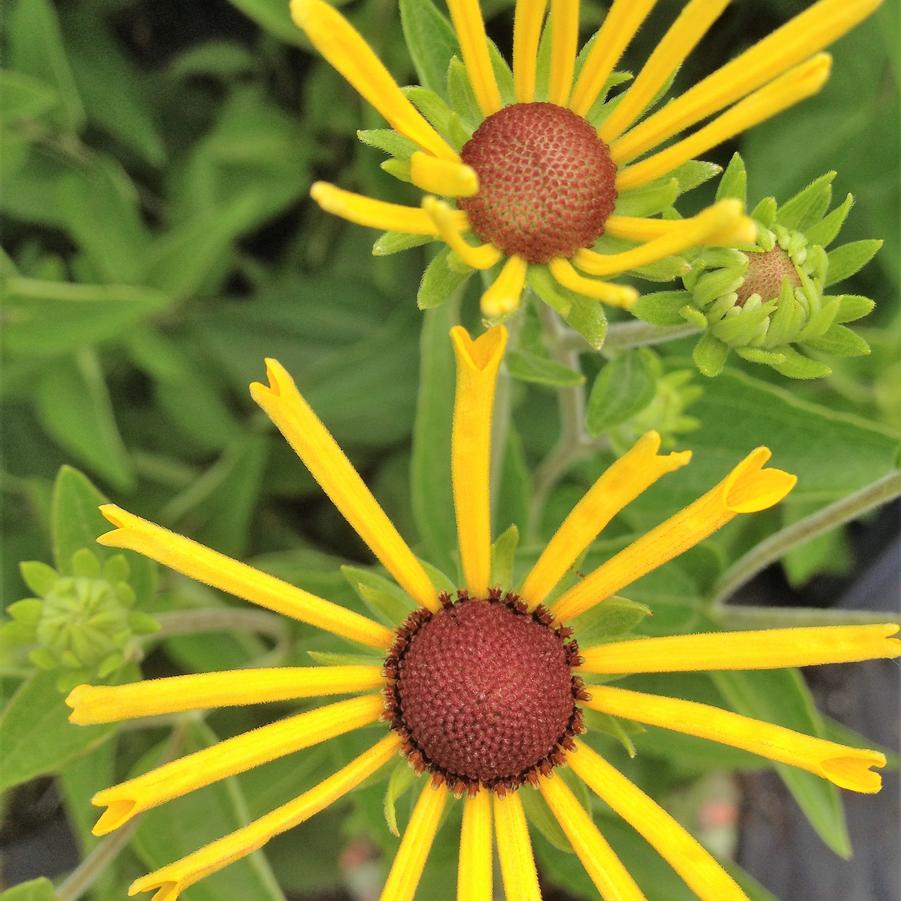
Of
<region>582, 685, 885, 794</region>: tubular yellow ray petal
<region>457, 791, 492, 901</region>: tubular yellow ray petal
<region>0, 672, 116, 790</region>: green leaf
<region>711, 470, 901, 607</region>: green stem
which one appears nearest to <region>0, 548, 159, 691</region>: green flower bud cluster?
<region>0, 672, 116, 790</region>: green leaf

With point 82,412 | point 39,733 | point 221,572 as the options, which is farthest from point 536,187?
point 82,412

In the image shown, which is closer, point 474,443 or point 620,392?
point 474,443

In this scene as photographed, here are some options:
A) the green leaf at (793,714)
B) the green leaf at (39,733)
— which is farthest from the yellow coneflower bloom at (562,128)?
the green leaf at (39,733)

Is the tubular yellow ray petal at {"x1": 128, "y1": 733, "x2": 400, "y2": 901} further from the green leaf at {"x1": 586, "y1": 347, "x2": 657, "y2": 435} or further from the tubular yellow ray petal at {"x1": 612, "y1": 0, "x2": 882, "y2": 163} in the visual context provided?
the tubular yellow ray petal at {"x1": 612, "y1": 0, "x2": 882, "y2": 163}

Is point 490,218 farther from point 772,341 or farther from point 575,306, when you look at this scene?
point 772,341

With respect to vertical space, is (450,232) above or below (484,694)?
above

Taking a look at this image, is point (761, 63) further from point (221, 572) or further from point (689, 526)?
point (221, 572)
